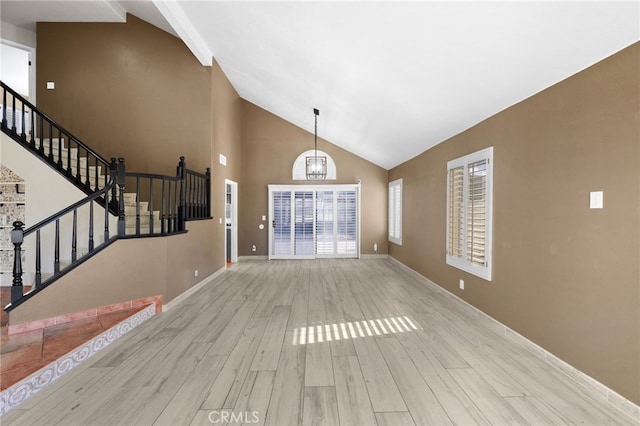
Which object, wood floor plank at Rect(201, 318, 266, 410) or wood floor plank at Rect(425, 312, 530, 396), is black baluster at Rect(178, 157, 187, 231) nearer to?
wood floor plank at Rect(201, 318, 266, 410)

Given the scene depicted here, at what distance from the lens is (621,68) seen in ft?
6.14

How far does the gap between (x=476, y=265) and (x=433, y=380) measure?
1832 millimetres

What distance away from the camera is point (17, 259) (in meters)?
2.58

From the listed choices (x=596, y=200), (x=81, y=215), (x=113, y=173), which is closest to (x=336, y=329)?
(x=596, y=200)

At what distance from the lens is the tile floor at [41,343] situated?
205 centimetres

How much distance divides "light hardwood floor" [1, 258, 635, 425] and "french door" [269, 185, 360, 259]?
3795 millimetres

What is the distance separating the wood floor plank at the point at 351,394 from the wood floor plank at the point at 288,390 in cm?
27

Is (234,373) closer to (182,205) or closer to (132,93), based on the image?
(182,205)

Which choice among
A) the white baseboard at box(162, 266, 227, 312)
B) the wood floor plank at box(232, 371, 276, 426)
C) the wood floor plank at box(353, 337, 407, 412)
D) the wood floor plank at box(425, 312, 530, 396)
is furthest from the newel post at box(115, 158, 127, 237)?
the wood floor plank at box(425, 312, 530, 396)

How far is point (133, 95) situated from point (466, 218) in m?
6.07

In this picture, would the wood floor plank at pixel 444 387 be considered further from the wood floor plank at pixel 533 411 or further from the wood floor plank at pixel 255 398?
the wood floor plank at pixel 255 398

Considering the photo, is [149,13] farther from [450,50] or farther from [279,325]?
[279,325]

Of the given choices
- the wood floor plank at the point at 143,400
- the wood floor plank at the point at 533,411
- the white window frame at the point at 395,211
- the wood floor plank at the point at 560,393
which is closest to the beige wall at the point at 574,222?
the wood floor plank at the point at 560,393

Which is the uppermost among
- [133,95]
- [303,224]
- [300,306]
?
[133,95]
